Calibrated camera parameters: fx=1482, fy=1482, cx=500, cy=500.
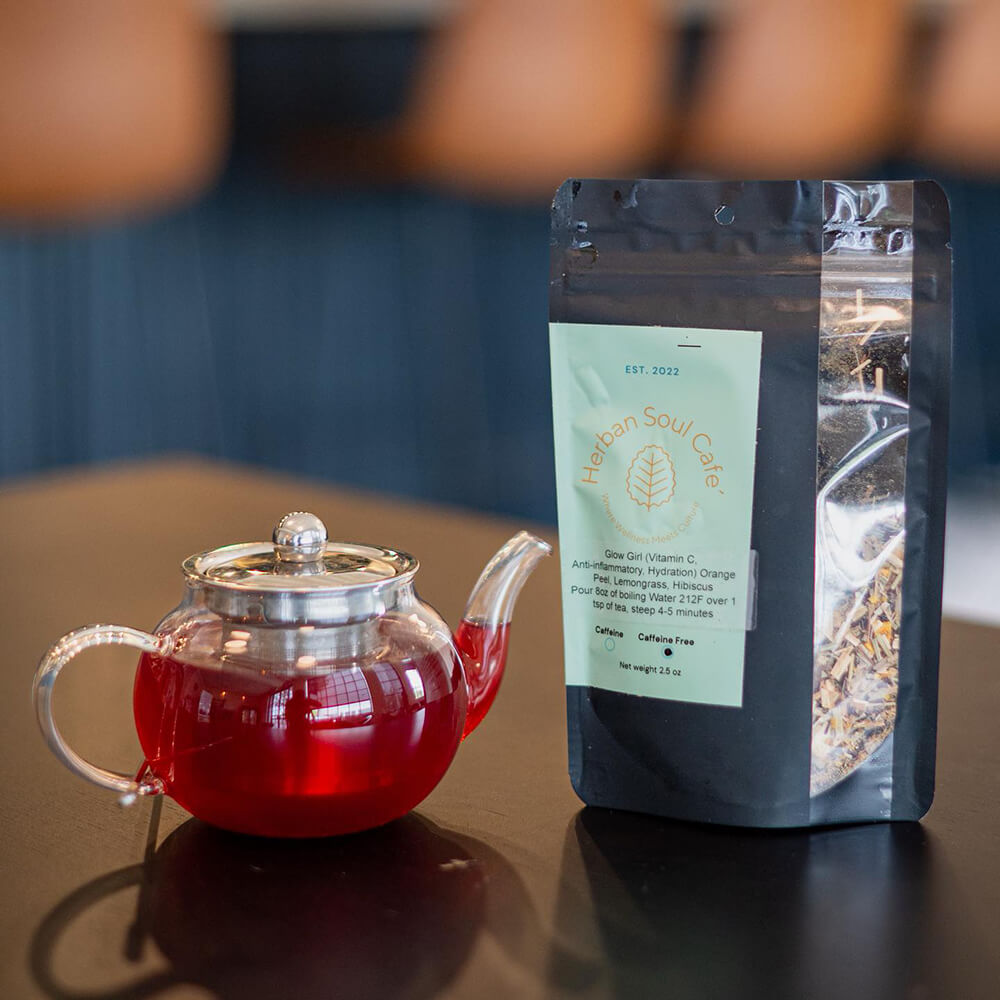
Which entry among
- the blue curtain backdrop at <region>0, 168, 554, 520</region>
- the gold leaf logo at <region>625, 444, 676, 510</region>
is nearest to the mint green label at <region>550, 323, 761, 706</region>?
the gold leaf logo at <region>625, 444, 676, 510</region>

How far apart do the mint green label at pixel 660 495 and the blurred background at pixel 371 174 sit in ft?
4.74

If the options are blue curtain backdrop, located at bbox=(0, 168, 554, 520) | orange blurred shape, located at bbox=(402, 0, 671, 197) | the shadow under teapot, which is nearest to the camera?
the shadow under teapot

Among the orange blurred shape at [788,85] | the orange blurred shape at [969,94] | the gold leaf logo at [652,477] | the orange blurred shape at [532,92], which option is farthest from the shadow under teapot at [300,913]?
the orange blurred shape at [969,94]

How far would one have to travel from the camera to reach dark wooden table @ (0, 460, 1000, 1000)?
0.40 m

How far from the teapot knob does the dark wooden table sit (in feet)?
0.31

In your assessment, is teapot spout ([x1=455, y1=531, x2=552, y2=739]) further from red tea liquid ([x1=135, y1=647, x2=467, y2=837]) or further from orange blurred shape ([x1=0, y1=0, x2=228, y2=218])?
orange blurred shape ([x1=0, y1=0, x2=228, y2=218])

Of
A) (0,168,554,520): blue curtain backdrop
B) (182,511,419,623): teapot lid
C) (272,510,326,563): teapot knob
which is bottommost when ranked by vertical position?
(0,168,554,520): blue curtain backdrop

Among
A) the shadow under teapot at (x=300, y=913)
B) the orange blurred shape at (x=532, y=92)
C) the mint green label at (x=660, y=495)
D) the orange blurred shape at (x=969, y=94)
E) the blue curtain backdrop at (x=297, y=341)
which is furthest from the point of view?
the orange blurred shape at (x=969, y=94)

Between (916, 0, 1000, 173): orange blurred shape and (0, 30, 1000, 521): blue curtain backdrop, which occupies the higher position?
(916, 0, 1000, 173): orange blurred shape

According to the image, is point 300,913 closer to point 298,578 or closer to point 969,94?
point 298,578

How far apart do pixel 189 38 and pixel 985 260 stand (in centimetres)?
235

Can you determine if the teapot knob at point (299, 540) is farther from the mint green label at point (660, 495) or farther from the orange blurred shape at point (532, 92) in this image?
the orange blurred shape at point (532, 92)

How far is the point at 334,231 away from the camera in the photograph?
2889 millimetres

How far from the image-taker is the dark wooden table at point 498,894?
399 millimetres
